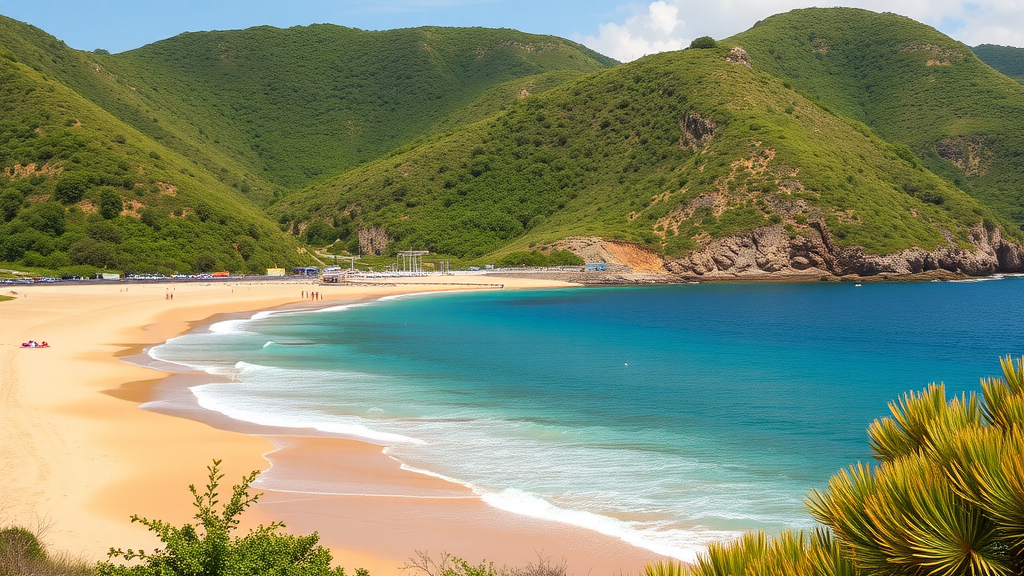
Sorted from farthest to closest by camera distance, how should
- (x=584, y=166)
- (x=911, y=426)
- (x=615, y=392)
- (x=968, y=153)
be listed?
(x=968, y=153) → (x=584, y=166) → (x=615, y=392) → (x=911, y=426)

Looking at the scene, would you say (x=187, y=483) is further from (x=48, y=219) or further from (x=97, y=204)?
(x=97, y=204)

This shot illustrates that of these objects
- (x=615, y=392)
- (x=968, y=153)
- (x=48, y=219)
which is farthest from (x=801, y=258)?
(x=48, y=219)

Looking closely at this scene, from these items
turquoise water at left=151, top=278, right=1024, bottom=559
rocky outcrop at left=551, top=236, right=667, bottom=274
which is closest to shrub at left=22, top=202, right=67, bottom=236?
turquoise water at left=151, top=278, right=1024, bottom=559

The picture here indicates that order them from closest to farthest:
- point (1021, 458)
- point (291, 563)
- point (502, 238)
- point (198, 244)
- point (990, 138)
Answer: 1. point (1021, 458)
2. point (291, 563)
3. point (198, 244)
4. point (502, 238)
5. point (990, 138)

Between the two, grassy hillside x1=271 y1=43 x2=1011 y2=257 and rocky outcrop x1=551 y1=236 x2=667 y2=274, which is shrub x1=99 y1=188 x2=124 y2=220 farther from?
rocky outcrop x1=551 y1=236 x2=667 y2=274

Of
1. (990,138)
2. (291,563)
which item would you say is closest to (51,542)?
(291,563)

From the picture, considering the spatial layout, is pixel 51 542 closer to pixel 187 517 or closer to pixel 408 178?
pixel 187 517

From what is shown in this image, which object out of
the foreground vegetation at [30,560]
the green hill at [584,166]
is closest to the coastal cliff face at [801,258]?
the green hill at [584,166]
